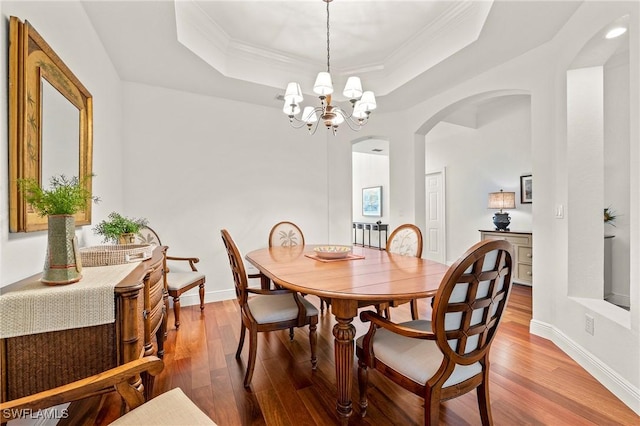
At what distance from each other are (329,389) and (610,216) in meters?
3.67

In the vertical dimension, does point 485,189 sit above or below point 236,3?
below

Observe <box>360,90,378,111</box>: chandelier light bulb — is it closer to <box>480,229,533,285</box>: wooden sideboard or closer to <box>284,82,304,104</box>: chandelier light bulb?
<box>284,82,304,104</box>: chandelier light bulb

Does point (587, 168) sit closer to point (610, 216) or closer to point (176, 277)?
point (610, 216)

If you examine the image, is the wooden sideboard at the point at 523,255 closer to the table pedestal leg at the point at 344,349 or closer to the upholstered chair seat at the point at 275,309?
the upholstered chair seat at the point at 275,309

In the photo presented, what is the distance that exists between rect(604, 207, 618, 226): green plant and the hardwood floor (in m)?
1.79

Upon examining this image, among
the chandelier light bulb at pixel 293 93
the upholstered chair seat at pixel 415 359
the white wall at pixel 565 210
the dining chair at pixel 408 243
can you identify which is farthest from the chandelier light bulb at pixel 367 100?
the upholstered chair seat at pixel 415 359

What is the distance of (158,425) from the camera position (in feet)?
2.86

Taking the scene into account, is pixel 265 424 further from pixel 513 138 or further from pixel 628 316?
pixel 513 138

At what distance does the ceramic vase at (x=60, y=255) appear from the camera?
108 centimetres

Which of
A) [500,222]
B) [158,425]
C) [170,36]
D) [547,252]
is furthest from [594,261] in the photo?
[170,36]

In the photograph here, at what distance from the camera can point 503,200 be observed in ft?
14.2

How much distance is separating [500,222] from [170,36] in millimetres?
4729

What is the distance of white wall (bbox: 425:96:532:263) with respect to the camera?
172 inches

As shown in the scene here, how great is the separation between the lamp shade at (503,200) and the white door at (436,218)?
118 centimetres
